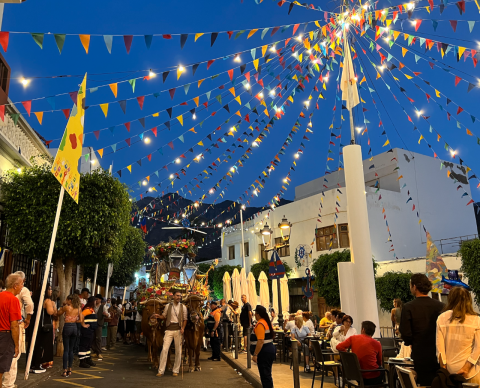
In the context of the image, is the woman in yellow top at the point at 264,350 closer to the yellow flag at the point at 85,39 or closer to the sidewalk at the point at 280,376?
the sidewalk at the point at 280,376

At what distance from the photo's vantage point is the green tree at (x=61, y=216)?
1319 centimetres

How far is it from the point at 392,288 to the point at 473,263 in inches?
194

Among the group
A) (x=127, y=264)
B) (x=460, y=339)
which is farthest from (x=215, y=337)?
(x=127, y=264)

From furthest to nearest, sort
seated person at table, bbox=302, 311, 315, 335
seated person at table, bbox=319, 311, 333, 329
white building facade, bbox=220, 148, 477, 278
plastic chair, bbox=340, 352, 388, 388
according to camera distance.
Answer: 1. white building facade, bbox=220, 148, 477, 278
2. seated person at table, bbox=319, 311, 333, 329
3. seated person at table, bbox=302, 311, 315, 335
4. plastic chair, bbox=340, 352, 388, 388

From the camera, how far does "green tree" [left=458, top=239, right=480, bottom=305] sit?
16859mm

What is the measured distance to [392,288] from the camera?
2114cm

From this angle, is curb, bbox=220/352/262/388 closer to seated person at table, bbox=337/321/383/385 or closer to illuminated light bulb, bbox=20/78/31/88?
seated person at table, bbox=337/321/383/385

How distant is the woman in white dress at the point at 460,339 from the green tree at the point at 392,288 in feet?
57.9

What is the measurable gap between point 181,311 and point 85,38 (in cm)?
637

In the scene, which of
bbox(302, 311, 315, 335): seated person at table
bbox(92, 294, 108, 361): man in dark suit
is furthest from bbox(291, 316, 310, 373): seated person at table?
bbox(92, 294, 108, 361): man in dark suit

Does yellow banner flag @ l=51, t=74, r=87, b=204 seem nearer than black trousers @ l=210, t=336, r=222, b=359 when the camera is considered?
Yes

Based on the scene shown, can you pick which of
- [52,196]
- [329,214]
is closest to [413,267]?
[329,214]

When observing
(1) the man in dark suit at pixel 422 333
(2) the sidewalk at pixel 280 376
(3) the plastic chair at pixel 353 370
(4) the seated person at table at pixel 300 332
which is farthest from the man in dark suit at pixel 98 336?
(1) the man in dark suit at pixel 422 333

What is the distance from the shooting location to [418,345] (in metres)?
4.44
